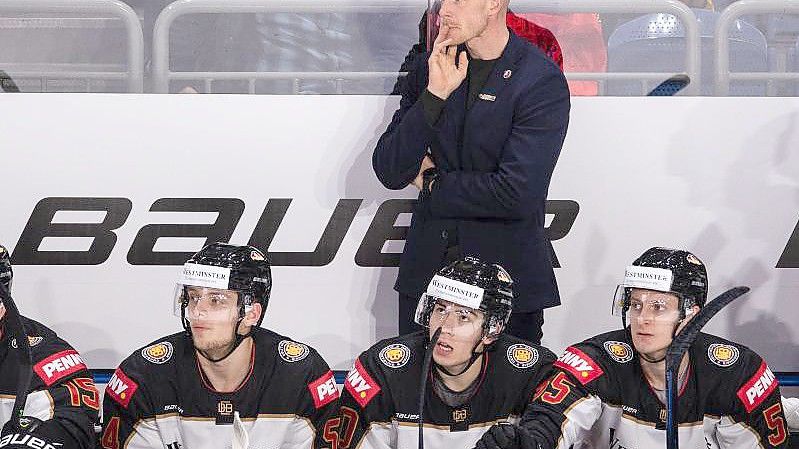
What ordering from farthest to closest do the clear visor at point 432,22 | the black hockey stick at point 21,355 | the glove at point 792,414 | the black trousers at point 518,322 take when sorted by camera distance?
the clear visor at point 432,22 < the glove at point 792,414 < the black trousers at point 518,322 < the black hockey stick at point 21,355

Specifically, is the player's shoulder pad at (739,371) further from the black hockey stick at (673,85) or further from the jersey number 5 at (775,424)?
the black hockey stick at (673,85)

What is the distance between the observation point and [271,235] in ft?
14.5

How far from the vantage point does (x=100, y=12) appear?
4281mm

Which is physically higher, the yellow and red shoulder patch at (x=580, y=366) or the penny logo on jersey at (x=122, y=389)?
the yellow and red shoulder patch at (x=580, y=366)

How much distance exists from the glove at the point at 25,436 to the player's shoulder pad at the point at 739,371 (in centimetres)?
189

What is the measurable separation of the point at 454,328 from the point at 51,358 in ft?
3.88

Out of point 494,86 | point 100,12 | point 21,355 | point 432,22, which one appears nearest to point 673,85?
point 432,22

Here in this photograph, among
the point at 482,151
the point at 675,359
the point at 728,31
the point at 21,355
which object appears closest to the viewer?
the point at 675,359

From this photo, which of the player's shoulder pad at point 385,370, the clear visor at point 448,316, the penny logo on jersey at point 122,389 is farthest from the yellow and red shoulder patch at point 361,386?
the penny logo on jersey at point 122,389

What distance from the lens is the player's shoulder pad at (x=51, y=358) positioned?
3.50m

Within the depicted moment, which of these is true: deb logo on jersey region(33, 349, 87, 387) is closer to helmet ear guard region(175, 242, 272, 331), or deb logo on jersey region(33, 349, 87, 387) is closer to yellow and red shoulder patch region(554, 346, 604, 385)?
helmet ear guard region(175, 242, 272, 331)

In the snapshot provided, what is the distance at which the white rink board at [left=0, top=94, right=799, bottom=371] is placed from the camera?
171 inches

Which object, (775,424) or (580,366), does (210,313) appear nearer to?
(580,366)

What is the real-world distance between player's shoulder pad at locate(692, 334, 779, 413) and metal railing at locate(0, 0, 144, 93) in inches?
85.2
